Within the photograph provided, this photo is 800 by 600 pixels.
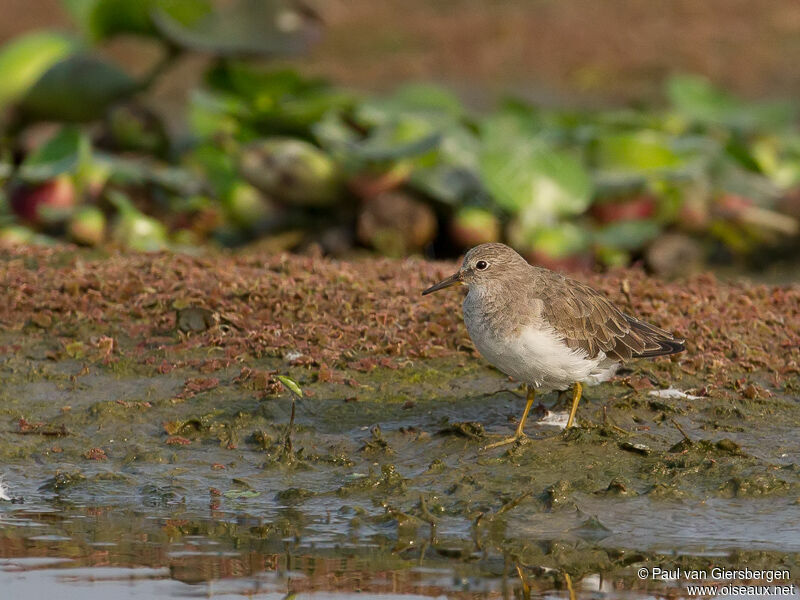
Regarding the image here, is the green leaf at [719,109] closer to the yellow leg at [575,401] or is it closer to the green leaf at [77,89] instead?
the green leaf at [77,89]

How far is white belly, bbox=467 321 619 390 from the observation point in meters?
5.62

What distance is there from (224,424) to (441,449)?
3.62ft

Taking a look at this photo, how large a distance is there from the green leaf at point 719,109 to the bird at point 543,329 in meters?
5.71

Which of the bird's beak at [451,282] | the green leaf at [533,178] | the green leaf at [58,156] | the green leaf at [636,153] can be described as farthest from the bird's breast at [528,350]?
the green leaf at [58,156]

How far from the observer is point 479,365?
6.74 metres

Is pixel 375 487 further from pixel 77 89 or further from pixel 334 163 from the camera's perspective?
pixel 77 89

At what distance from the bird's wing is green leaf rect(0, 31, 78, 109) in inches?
248

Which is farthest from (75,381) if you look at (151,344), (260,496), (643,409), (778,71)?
(778,71)

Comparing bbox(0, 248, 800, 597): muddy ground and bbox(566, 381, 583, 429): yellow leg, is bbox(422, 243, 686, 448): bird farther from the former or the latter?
bbox(0, 248, 800, 597): muddy ground

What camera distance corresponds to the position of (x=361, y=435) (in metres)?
6.07

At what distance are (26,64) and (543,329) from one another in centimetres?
678

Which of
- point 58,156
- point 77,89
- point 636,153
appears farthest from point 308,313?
point 77,89

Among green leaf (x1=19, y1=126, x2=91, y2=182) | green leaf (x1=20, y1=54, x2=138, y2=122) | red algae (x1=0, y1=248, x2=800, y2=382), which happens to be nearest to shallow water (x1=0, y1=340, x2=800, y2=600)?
red algae (x1=0, y1=248, x2=800, y2=382)

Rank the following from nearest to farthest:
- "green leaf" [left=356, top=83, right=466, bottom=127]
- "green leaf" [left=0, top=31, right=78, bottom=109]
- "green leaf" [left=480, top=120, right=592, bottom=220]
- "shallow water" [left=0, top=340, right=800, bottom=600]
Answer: "shallow water" [left=0, top=340, right=800, bottom=600]
"green leaf" [left=480, top=120, right=592, bottom=220]
"green leaf" [left=356, top=83, right=466, bottom=127]
"green leaf" [left=0, top=31, right=78, bottom=109]
